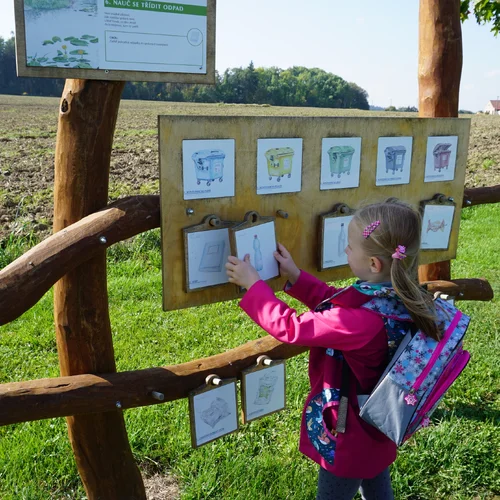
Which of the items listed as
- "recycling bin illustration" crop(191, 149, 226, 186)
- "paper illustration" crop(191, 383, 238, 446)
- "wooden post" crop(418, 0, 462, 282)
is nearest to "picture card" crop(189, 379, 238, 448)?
"paper illustration" crop(191, 383, 238, 446)

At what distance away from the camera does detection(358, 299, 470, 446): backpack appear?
1.81 metres

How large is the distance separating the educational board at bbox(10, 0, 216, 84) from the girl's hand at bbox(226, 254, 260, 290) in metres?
0.62

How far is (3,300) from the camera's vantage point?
67.1 inches

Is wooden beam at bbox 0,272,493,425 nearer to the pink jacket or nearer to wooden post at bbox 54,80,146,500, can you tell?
wooden post at bbox 54,80,146,500

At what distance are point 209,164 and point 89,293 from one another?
608 mm

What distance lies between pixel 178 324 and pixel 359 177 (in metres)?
2.72

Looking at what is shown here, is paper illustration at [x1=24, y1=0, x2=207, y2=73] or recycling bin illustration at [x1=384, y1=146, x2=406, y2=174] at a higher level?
paper illustration at [x1=24, y1=0, x2=207, y2=73]

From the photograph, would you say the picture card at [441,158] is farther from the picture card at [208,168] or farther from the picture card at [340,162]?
the picture card at [208,168]

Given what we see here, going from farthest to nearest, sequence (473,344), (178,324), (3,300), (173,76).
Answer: (178,324), (473,344), (173,76), (3,300)

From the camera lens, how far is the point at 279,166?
86.7 inches

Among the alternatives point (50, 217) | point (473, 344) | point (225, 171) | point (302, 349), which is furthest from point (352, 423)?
point (50, 217)

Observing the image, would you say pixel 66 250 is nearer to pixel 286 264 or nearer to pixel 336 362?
pixel 286 264

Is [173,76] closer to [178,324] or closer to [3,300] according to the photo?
[3,300]

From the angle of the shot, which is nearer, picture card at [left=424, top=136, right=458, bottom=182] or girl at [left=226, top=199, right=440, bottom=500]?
girl at [left=226, top=199, right=440, bottom=500]
